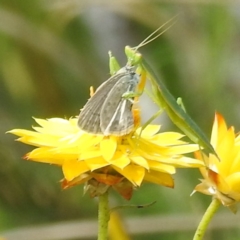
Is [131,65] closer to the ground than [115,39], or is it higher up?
closer to the ground

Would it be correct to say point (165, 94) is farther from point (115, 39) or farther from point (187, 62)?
point (115, 39)

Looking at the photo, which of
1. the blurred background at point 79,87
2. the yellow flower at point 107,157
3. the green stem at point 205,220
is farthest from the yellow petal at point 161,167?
the blurred background at point 79,87

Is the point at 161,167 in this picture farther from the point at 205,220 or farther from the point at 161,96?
the point at 161,96

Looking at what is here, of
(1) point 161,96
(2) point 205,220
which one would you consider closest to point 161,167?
(2) point 205,220

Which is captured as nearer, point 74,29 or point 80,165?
point 80,165

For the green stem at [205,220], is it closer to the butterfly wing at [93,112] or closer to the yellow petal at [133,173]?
the yellow petal at [133,173]

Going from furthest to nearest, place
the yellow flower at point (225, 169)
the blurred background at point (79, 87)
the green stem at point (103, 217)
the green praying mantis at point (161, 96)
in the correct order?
the blurred background at point (79, 87) < the green praying mantis at point (161, 96) < the yellow flower at point (225, 169) < the green stem at point (103, 217)

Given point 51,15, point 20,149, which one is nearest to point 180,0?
point 51,15
